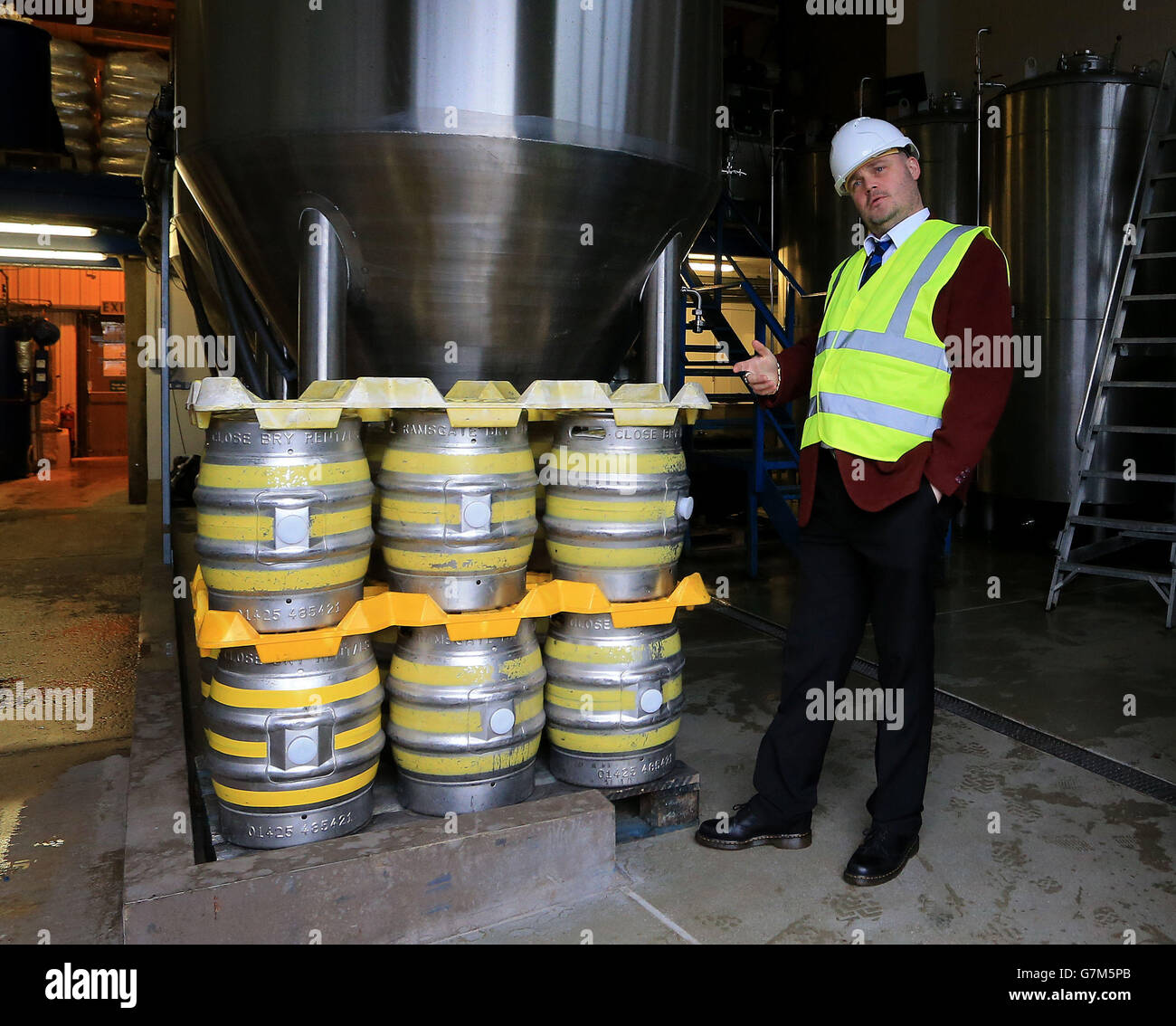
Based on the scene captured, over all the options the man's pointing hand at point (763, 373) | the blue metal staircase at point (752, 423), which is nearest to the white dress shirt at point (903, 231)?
the man's pointing hand at point (763, 373)

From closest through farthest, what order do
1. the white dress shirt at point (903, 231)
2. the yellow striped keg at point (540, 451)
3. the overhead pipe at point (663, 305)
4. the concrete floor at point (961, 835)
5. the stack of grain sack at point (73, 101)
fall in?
the concrete floor at point (961, 835)
the white dress shirt at point (903, 231)
the yellow striped keg at point (540, 451)
the overhead pipe at point (663, 305)
the stack of grain sack at point (73, 101)

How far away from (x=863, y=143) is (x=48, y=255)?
391 inches

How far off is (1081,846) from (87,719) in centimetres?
320

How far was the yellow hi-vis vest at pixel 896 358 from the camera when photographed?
2.23 metres

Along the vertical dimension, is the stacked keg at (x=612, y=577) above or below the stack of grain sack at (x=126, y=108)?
below

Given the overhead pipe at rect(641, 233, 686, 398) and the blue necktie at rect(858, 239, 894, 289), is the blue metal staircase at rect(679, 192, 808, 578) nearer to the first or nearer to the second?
the overhead pipe at rect(641, 233, 686, 398)

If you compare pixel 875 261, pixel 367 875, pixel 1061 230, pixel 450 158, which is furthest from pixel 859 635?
pixel 1061 230

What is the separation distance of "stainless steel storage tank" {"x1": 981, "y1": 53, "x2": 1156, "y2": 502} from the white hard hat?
4533 millimetres

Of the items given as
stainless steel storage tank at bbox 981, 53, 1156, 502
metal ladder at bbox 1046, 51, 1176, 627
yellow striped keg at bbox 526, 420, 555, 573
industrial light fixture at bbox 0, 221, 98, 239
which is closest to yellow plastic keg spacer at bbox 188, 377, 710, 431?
yellow striped keg at bbox 526, 420, 555, 573

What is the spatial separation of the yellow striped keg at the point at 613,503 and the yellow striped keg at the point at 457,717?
0.92 feet

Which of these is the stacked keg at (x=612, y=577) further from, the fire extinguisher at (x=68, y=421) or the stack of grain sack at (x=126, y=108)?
the fire extinguisher at (x=68, y=421)

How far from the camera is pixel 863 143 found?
231cm

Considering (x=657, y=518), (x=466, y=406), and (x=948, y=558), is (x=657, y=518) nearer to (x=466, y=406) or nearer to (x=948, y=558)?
(x=466, y=406)
